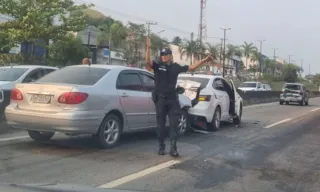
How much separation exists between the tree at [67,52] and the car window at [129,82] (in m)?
15.5

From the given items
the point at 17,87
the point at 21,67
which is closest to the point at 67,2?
the point at 21,67

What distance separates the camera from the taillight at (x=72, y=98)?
7527mm

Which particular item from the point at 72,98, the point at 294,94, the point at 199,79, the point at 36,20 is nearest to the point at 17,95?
the point at 72,98

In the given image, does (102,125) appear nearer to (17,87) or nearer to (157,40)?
(17,87)

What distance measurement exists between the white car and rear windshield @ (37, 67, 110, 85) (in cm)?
317

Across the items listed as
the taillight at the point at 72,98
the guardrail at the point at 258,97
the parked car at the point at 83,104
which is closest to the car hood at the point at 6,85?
the parked car at the point at 83,104

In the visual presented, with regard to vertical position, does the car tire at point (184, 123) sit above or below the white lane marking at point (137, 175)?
above

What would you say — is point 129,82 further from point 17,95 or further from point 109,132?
point 17,95

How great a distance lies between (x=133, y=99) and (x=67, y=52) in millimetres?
28578

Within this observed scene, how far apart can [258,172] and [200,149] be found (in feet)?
6.40

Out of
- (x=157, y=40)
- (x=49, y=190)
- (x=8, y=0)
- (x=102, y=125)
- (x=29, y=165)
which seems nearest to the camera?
(x=49, y=190)

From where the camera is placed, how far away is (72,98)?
752 cm

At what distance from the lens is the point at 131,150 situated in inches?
324

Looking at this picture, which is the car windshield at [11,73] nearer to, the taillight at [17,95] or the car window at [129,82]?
the taillight at [17,95]
